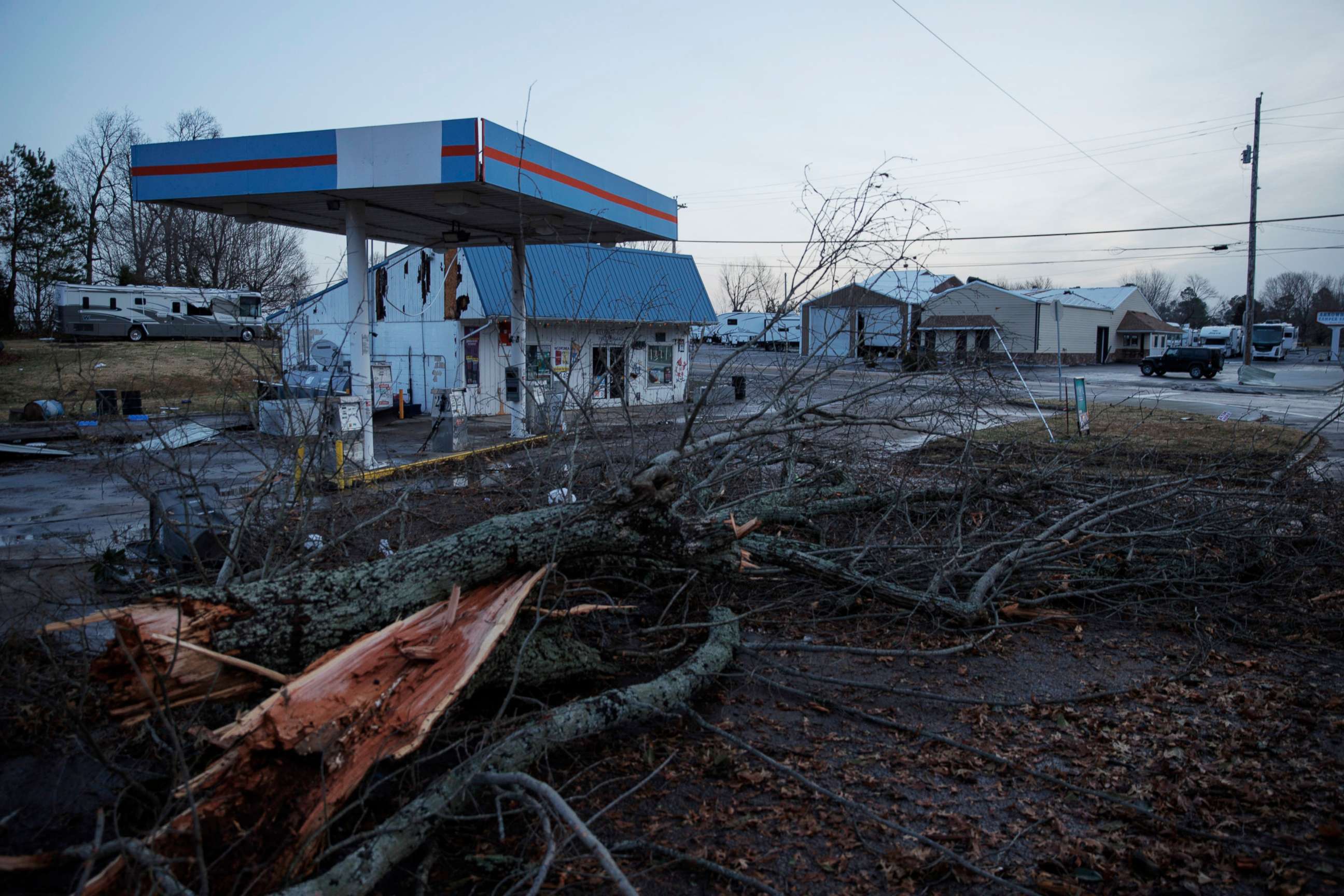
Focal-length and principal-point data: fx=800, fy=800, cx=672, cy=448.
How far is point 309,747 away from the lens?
9.37 ft

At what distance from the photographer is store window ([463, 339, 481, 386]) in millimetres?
21031

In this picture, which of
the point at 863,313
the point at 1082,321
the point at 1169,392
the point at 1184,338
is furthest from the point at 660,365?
the point at 1184,338

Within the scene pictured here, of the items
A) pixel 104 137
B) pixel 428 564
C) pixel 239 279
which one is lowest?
pixel 428 564

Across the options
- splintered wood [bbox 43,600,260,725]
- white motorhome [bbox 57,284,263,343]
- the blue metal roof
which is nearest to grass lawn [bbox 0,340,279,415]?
white motorhome [bbox 57,284,263,343]

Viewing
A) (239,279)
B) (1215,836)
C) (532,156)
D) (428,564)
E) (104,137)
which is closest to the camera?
(1215,836)

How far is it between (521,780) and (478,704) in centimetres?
132

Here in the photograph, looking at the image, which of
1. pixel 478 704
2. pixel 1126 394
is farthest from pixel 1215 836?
pixel 1126 394

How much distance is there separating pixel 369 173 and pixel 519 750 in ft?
33.5

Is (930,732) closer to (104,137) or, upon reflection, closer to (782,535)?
(782,535)

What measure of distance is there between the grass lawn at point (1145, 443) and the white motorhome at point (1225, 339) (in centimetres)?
4407

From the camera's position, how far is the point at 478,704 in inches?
158

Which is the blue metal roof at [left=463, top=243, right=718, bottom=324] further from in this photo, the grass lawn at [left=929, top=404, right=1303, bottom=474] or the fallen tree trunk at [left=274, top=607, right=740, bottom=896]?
the fallen tree trunk at [left=274, top=607, right=740, bottom=896]

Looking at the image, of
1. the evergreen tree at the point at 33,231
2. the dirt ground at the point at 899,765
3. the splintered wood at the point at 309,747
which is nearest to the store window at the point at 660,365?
the dirt ground at the point at 899,765

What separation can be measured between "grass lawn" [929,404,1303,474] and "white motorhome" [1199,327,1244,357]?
44067 millimetres
